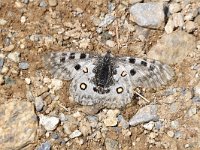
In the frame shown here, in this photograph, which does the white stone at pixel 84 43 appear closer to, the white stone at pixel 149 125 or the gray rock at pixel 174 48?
the gray rock at pixel 174 48

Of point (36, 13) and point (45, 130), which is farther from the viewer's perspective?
point (36, 13)

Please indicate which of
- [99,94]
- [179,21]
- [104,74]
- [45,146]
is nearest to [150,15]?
[179,21]

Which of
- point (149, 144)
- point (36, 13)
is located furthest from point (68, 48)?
point (149, 144)

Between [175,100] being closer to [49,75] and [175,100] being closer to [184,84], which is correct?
[184,84]

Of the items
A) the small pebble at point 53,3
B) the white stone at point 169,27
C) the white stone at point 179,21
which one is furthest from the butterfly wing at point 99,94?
the small pebble at point 53,3

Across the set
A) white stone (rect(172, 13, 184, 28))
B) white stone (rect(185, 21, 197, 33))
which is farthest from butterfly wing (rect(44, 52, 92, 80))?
white stone (rect(185, 21, 197, 33))

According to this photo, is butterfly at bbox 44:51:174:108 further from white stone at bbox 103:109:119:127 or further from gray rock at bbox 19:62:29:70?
gray rock at bbox 19:62:29:70
